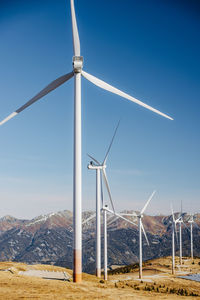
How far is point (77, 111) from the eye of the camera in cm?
3653

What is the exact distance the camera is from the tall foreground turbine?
113 ft

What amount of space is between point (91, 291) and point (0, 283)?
10.1 m

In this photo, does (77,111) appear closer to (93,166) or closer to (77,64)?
(77,64)

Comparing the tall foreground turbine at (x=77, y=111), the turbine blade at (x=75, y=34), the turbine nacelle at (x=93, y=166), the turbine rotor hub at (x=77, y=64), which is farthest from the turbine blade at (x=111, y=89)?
the turbine nacelle at (x=93, y=166)

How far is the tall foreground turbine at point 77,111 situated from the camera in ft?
113

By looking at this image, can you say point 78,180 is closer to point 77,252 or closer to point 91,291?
point 77,252

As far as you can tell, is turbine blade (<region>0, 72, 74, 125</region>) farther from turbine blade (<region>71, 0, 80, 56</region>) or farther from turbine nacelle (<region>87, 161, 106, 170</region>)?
turbine nacelle (<region>87, 161, 106, 170</region>)

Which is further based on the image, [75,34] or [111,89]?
[111,89]

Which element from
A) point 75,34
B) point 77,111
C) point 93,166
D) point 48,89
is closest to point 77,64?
point 75,34

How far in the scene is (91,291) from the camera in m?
34.2

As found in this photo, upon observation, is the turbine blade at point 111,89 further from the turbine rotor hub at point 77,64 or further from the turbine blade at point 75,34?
the turbine blade at point 75,34

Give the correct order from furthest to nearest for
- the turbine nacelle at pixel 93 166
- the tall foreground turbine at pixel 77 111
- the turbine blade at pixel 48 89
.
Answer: the turbine nacelle at pixel 93 166
the turbine blade at pixel 48 89
the tall foreground turbine at pixel 77 111

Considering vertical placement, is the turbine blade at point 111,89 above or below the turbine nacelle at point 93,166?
above

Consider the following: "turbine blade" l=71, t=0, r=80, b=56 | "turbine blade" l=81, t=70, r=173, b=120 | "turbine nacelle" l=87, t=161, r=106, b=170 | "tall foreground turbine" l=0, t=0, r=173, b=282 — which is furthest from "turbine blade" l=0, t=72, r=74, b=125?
"turbine nacelle" l=87, t=161, r=106, b=170
